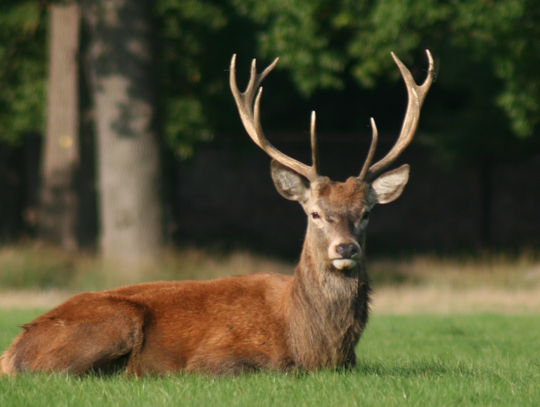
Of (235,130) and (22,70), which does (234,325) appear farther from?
(235,130)

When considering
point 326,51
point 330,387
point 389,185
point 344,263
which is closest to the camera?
point 330,387

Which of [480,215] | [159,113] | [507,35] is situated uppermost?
[507,35]

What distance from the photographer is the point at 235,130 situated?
755 inches

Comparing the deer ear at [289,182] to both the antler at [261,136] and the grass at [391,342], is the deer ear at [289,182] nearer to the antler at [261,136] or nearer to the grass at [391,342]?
the antler at [261,136]

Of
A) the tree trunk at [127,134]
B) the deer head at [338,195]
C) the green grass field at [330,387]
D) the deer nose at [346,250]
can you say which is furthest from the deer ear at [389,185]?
the tree trunk at [127,134]

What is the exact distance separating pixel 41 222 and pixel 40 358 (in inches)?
469

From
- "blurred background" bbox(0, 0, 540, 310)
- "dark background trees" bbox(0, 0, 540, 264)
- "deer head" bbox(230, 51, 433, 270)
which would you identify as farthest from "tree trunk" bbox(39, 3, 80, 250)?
"deer head" bbox(230, 51, 433, 270)


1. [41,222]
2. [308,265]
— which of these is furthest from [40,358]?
[41,222]

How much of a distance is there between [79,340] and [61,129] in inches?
455

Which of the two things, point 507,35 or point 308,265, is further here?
point 507,35

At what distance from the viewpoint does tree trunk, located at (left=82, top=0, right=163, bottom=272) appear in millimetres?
13477

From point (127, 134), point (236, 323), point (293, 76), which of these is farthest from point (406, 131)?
point (293, 76)

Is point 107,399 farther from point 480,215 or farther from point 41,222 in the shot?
point 480,215

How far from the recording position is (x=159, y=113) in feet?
45.5
